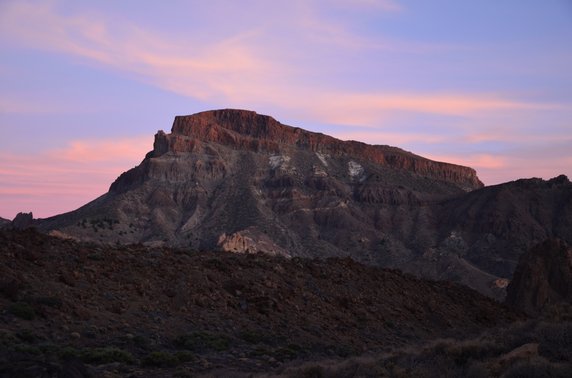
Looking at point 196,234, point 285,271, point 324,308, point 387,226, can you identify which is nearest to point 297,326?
point 324,308

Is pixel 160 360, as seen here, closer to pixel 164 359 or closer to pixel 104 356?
pixel 164 359

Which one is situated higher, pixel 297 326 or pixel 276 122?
pixel 276 122

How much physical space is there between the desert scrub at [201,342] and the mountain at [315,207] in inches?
2738

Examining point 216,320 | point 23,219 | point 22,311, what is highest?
point 23,219

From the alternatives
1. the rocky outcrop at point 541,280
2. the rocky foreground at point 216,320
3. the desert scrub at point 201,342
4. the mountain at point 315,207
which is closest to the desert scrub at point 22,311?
the rocky foreground at point 216,320

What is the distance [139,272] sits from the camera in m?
24.4

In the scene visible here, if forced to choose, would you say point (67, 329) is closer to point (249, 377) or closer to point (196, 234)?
point (249, 377)

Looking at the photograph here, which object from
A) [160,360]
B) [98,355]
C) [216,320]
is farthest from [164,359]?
[216,320]

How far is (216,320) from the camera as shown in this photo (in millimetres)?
22984

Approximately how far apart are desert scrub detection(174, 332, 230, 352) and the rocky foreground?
0.14ft

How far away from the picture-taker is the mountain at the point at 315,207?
10575cm

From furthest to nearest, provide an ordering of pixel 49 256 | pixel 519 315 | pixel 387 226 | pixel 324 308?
pixel 387 226 < pixel 519 315 < pixel 324 308 < pixel 49 256

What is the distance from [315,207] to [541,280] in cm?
8206

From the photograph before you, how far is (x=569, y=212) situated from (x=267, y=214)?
5530 centimetres
